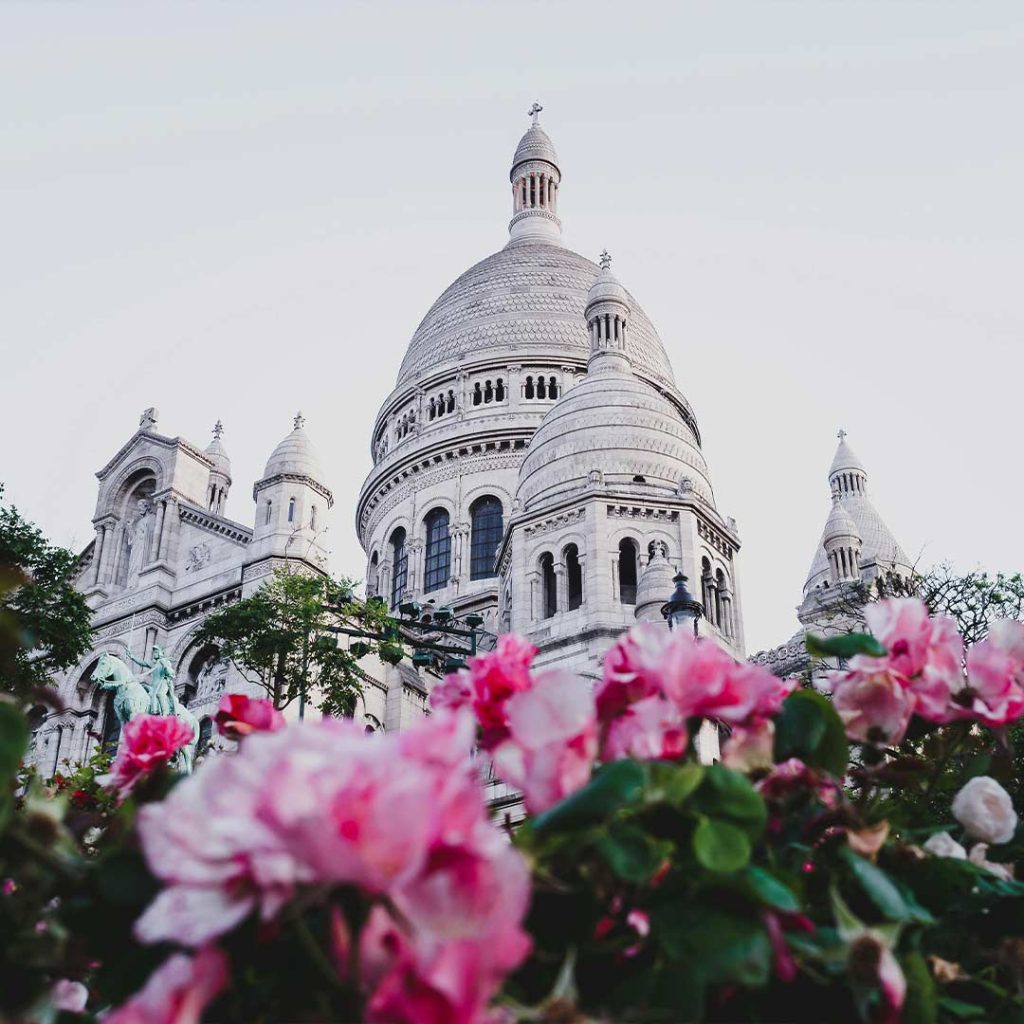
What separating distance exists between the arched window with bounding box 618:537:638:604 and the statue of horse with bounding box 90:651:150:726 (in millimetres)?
12438

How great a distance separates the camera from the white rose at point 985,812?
3176mm

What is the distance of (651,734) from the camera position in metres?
2.71

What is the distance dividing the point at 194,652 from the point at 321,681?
6947mm

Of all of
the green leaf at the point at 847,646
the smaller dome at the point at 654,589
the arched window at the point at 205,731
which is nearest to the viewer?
the green leaf at the point at 847,646

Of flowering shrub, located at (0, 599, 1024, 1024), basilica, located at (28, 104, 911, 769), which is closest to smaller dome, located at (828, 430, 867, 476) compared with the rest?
basilica, located at (28, 104, 911, 769)

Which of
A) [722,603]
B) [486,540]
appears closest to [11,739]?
[722,603]

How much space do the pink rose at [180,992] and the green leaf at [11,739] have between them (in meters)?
0.43

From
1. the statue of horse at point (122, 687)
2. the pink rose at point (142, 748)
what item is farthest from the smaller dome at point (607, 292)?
the pink rose at point (142, 748)

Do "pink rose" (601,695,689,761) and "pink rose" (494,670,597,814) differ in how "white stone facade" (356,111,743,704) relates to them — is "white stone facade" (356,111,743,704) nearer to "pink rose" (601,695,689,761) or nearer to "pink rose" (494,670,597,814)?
"pink rose" (601,695,689,761)

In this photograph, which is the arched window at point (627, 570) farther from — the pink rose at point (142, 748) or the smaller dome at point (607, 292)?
the pink rose at point (142, 748)

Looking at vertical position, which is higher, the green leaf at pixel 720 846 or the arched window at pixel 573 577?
the arched window at pixel 573 577

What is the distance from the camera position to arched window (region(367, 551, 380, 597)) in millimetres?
49709

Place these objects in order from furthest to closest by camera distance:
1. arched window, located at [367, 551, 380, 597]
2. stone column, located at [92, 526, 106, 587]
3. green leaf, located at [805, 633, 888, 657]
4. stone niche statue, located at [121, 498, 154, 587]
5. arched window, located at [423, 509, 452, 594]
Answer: arched window, located at [367, 551, 380, 597], arched window, located at [423, 509, 452, 594], stone column, located at [92, 526, 106, 587], stone niche statue, located at [121, 498, 154, 587], green leaf, located at [805, 633, 888, 657]

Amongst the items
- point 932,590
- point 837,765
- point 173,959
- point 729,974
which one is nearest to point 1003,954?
point 837,765
